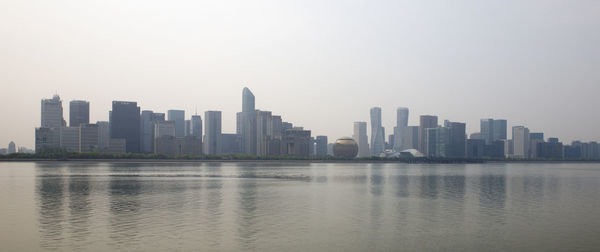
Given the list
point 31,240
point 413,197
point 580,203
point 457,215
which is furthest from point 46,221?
point 580,203

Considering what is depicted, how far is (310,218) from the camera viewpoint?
57.7 metres

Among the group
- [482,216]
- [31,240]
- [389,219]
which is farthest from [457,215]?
[31,240]

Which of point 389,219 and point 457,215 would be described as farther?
point 457,215

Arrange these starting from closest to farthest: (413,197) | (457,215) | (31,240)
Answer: (31,240)
(457,215)
(413,197)

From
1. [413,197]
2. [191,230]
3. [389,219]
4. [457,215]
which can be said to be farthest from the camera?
[413,197]

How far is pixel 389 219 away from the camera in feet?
188

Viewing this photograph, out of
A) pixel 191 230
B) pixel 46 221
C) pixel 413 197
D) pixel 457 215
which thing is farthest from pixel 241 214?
pixel 413 197

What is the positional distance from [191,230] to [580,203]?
63.4 metres

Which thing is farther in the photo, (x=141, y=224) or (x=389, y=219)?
(x=389, y=219)

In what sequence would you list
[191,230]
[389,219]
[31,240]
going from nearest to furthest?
[31,240] < [191,230] < [389,219]

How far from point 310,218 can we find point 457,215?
18767 mm

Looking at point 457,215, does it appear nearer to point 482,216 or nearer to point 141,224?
point 482,216

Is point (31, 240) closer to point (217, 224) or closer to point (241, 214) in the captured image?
point (217, 224)

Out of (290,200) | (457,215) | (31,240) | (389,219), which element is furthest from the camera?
(290,200)
